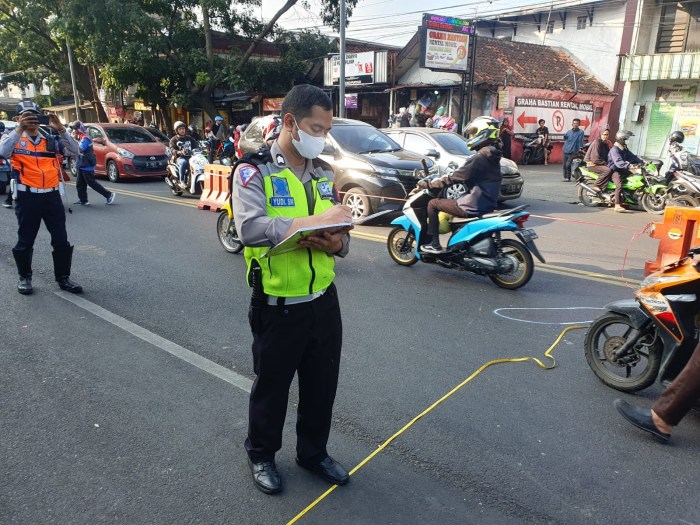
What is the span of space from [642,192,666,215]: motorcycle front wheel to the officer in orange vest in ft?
34.4

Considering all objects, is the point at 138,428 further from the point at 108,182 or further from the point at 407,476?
the point at 108,182

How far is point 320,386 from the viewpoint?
274cm

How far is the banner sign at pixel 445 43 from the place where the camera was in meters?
17.8

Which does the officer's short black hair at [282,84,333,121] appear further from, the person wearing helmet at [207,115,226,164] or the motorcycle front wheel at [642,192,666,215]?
the person wearing helmet at [207,115,226,164]

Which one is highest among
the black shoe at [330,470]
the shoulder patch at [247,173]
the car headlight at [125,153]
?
the shoulder patch at [247,173]

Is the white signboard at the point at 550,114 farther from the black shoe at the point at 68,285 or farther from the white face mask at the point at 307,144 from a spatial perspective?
the white face mask at the point at 307,144

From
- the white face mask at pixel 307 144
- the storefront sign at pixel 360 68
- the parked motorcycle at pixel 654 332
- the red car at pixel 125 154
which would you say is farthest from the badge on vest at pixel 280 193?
the storefront sign at pixel 360 68

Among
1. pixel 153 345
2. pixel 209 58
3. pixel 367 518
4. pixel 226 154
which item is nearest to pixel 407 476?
pixel 367 518

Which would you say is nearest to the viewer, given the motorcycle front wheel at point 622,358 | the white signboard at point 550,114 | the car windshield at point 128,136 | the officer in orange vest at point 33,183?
the motorcycle front wheel at point 622,358

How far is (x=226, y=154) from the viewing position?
1319 cm

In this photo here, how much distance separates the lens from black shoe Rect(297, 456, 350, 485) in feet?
9.18

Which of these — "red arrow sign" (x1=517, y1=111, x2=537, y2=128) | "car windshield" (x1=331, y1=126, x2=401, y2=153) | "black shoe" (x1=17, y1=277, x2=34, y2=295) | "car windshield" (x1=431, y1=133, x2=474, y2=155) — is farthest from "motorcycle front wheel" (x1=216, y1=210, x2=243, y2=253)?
"red arrow sign" (x1=517, y1=111, x2=537, y2=128)

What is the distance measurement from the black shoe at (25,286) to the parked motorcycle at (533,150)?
Result: 18.4 m

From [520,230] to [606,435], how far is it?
315cm
